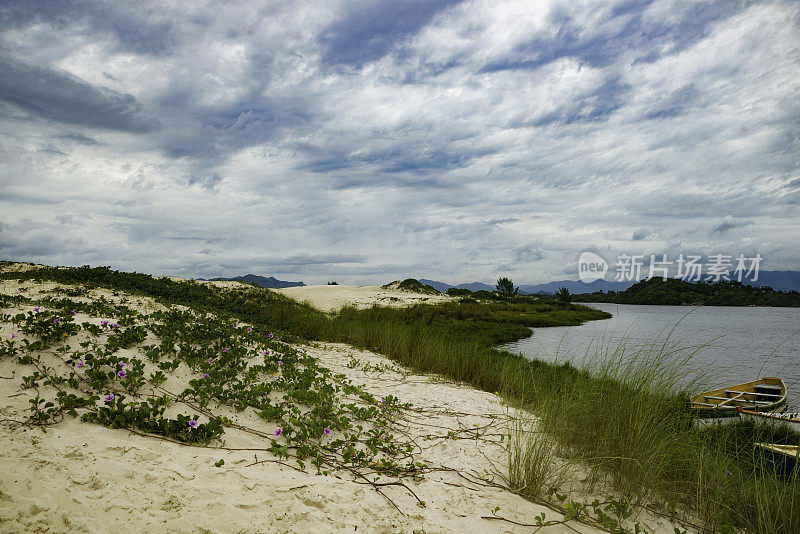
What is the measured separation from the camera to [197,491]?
2.84 metres

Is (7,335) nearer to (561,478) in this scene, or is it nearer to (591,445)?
(561,478)

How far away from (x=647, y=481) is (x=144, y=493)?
3.96 m

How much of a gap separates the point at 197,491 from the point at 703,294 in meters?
76.8

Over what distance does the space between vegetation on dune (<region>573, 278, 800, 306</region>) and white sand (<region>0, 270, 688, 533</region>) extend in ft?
236

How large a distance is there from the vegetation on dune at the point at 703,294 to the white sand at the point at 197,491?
7192 cm

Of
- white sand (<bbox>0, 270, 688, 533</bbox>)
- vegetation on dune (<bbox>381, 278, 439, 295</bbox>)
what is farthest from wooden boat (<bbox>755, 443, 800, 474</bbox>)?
vegetation on dune (<bbox>381, 278, 439, 295</bbox>)

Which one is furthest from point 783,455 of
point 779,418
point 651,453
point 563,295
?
point 563,295

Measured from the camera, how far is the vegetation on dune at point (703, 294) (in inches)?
2490

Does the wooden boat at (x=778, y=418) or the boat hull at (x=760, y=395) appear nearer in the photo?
the wooden boat at (x=778, y=418)

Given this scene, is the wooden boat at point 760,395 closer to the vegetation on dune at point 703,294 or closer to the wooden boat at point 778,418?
the wooden boat at point 778,418

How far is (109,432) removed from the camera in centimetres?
345

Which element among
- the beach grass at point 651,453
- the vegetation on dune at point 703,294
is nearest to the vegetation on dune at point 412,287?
the beach grass at point 651,453

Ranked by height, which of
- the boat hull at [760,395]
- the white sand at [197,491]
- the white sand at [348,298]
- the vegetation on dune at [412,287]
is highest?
the vegetation on dune at [412,287]

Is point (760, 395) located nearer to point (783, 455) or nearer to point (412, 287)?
point (783, 455)
